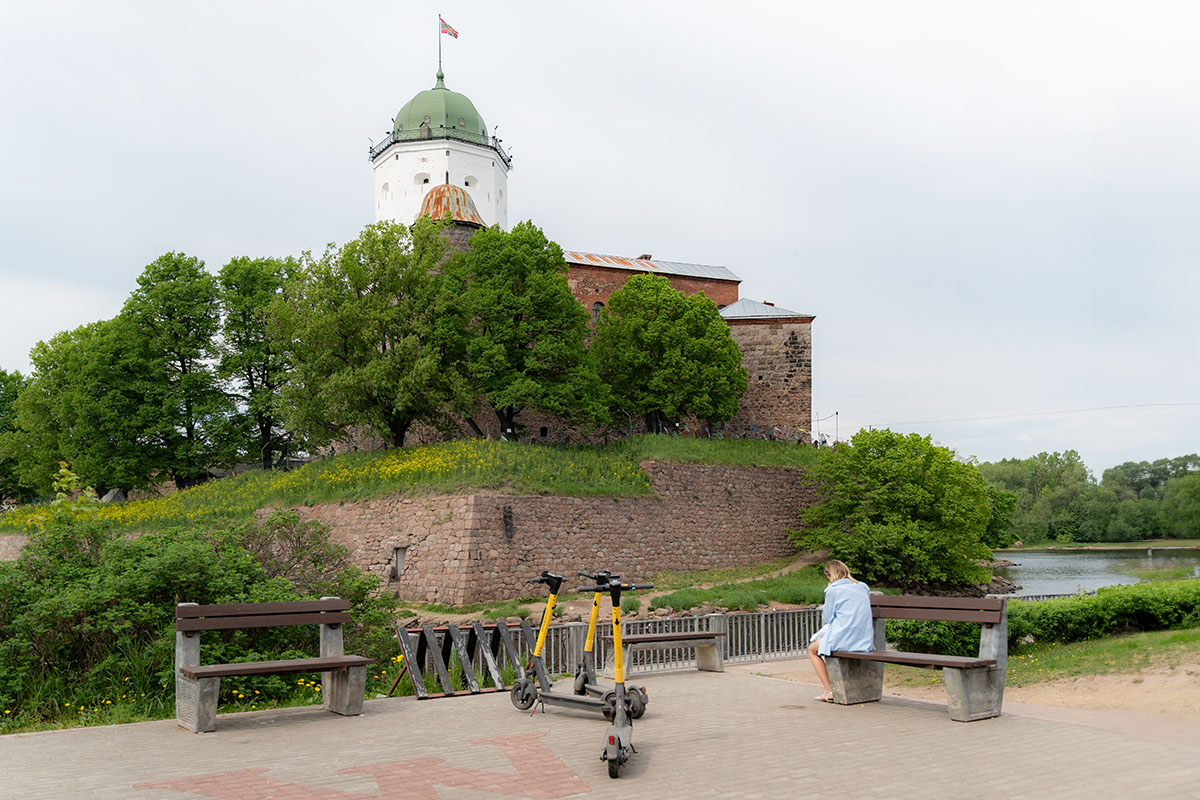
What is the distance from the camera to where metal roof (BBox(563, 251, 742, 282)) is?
137 ft

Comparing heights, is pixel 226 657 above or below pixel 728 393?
below

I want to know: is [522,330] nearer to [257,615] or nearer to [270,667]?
[257,615]

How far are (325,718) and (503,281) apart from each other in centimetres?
2378

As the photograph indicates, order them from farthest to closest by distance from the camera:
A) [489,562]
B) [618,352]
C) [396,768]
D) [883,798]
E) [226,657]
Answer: [618,352], [489,562], [226,657], [396,768], [883,798]

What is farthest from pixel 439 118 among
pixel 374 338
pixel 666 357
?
pixel 374 338

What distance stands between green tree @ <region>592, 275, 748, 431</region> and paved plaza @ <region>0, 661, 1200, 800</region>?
26.4m

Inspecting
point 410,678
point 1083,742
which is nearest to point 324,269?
point 410,678

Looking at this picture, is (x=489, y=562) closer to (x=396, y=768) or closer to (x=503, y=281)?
(x=503, y=281)

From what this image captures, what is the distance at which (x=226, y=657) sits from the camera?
836 cm

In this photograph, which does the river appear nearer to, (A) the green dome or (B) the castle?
(B) the castle

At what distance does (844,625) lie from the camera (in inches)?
327

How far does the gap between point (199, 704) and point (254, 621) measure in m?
0.73

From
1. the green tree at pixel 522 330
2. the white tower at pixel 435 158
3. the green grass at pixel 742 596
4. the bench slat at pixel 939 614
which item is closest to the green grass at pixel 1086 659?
the bench slat at pixel 939 614

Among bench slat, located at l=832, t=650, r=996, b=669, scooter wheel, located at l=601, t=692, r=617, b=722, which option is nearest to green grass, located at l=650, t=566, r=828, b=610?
bench slat, located at l=832, t=650, r=996, b=669
